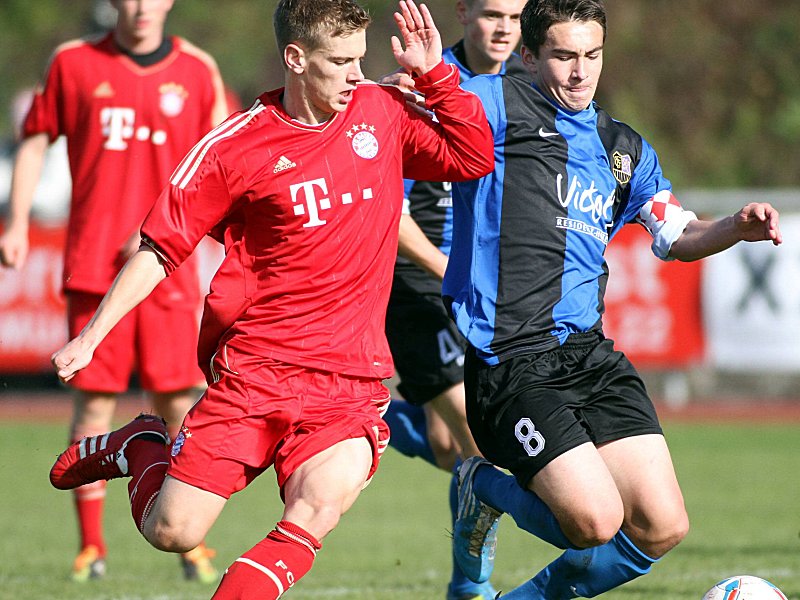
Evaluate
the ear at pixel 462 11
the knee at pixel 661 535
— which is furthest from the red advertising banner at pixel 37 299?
the knee at pixel 661 535

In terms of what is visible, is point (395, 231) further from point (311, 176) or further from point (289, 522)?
point (289, 522)

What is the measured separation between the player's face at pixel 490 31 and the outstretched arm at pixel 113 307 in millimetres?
2016

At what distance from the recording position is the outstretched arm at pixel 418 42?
14.0ft

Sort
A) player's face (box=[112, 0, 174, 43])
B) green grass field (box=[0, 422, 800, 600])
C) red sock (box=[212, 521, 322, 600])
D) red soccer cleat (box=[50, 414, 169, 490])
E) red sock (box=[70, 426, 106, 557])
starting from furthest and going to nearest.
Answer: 1. red sock (box=[70, 426, 106, 557])
2. player's face (box=[112, 0, 174, 43])
3. green grass field (box=[0, 422, 800, 600])
4. red soccer cleat (box=[50, 414, 169, 490])
5. red sock (box=[212, 521, 322, 600])

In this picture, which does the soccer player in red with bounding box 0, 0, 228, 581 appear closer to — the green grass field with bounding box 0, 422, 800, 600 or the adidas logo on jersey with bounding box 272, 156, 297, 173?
the green grass field with bounding box 0, 422, 800, 600

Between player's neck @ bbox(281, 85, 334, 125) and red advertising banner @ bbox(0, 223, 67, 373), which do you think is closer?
player's neck @ bbox(281, 85, 334, 125)

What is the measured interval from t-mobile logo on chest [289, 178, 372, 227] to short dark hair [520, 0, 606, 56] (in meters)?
0.99

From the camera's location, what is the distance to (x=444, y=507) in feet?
29.2

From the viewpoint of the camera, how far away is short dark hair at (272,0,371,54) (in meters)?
4.08

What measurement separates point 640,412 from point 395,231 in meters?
1.02

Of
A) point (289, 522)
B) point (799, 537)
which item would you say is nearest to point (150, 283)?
point (289, 522)

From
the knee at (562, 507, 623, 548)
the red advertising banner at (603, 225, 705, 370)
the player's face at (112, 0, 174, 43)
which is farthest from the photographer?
the red advertising banner at (603, 225, 705, 370)

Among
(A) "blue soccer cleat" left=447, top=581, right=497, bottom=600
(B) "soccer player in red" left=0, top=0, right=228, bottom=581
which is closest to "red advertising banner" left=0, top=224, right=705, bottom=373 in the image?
(B) "soccer player in red" left=0, top=0, right=228, bottom=581

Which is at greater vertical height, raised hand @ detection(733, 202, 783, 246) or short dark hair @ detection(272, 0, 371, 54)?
short dark hair @ detection(272, 0, 371, 54)
